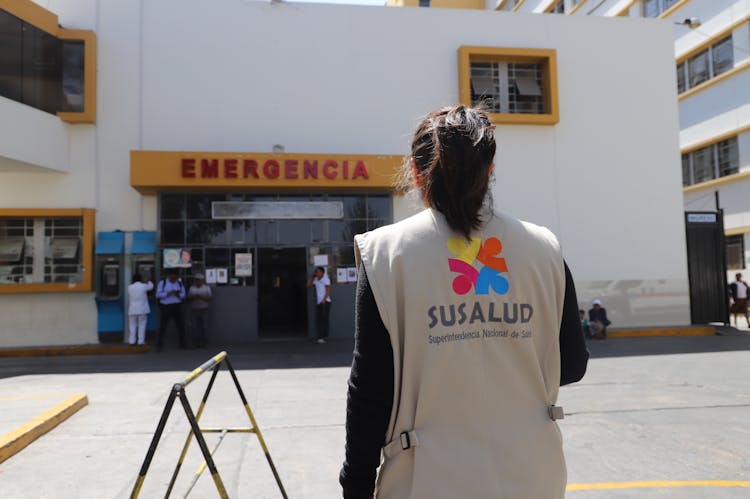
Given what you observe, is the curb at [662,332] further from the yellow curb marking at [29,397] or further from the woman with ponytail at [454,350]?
the woman with ponytail at [454,350]

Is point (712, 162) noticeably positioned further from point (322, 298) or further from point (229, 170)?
point (229, 170)

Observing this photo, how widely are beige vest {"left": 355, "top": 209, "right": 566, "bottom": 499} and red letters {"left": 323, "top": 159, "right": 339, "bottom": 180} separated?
1169 centimetres

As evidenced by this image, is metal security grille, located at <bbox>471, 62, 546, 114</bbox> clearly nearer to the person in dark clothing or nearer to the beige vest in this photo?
the person in dark clothing

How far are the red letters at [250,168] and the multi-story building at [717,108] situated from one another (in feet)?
51.3

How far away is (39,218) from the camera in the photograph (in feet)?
42.3

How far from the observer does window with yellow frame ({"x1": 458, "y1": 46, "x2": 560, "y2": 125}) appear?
14.4m

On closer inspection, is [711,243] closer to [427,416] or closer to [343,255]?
[343,255]

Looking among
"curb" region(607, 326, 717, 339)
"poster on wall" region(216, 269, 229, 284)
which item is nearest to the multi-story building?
"curb" region(607, 326, 717, 339)

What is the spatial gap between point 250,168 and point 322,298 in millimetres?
3233

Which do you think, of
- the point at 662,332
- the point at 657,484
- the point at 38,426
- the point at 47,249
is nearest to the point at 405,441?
the point at 657,484

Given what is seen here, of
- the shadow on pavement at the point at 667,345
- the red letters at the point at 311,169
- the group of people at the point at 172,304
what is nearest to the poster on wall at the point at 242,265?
the group of people at the point at 172,304

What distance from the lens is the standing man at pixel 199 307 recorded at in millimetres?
12500

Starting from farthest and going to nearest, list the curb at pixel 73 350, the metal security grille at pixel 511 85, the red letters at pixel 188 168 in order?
1. the metal security grille at pixel 511 85
2. the red letters at pixel 188 168
3. the curb at pixel 73 350

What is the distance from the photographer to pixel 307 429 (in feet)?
18.9
